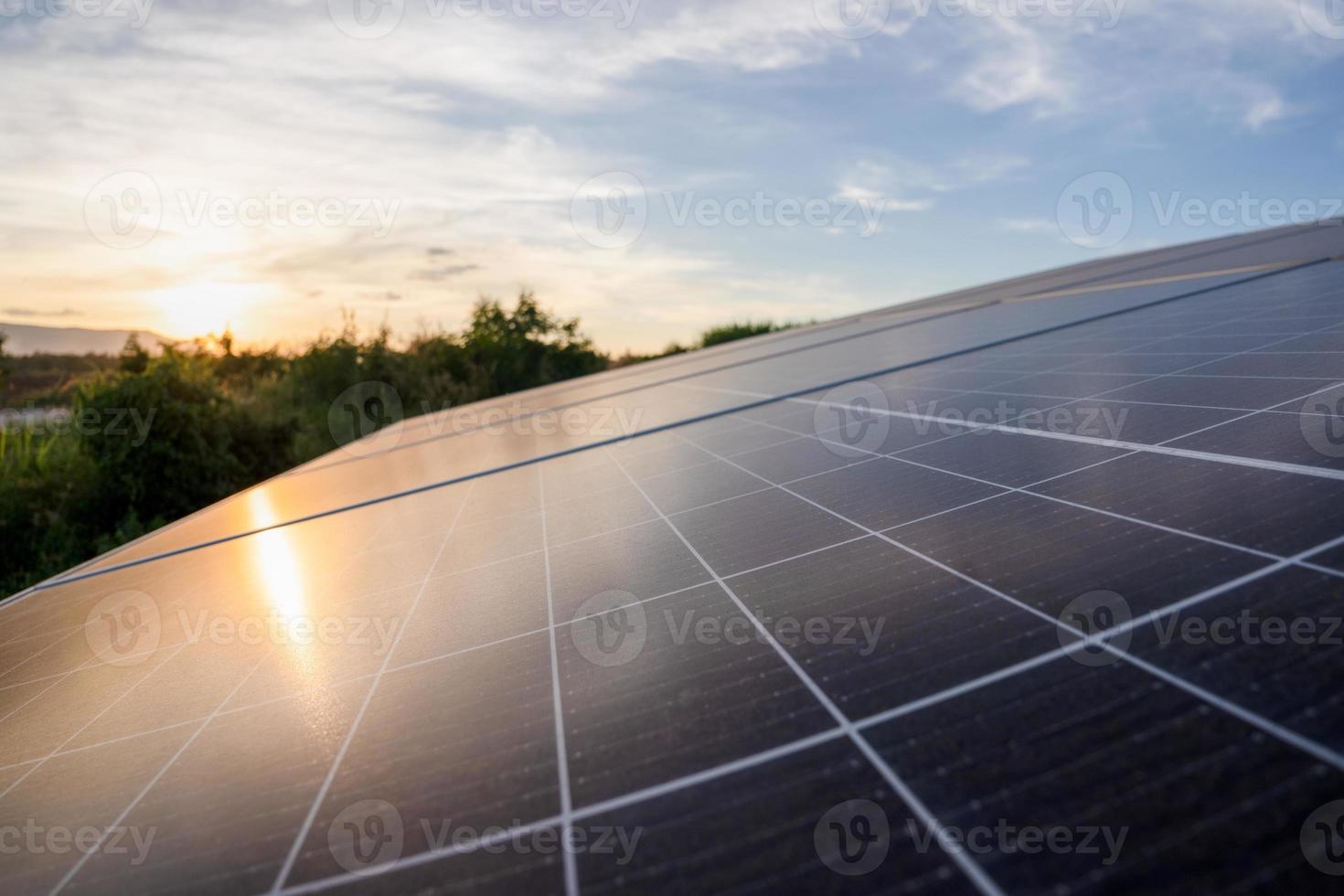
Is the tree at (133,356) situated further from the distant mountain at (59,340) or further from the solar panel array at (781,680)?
the solar panel array at (781,680)

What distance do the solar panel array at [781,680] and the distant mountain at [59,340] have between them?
34.8 m

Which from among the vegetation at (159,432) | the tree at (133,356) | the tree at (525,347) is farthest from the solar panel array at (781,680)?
the tree at (525,347)

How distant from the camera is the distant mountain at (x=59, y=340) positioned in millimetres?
31209

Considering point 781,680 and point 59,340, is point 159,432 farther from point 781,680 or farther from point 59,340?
point 59,340

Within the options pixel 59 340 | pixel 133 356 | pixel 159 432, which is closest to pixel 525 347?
pixel 133 356

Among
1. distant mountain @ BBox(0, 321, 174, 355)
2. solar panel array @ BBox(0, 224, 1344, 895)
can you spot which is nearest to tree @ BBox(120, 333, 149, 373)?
distant mountain @ BBox(0, 321, 174, 355)

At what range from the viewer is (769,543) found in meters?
3.63

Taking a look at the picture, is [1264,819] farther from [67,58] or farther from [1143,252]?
[1143,252]

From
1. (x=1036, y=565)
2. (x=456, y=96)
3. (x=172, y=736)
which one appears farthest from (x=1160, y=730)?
(x=456, y=96)

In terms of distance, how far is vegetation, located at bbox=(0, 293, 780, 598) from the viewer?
16.6 metres

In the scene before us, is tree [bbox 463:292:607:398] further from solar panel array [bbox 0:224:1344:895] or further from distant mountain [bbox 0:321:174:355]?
solar panel array [bbox 0:224:1344:895]

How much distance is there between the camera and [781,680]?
7.45 ft

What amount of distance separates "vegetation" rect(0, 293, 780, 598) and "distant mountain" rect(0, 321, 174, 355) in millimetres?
1344

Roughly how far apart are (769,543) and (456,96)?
585 inches
